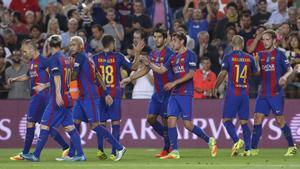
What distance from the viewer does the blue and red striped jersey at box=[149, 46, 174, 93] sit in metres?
21.1

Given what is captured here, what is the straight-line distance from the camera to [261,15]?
1108 inches

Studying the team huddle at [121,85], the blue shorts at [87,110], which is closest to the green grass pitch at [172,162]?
the team huddle at [121,85]

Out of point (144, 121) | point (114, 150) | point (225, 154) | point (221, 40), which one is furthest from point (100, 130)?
point (221, 40)

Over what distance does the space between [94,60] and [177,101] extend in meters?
1.90

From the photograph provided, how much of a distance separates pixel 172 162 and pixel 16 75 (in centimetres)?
823

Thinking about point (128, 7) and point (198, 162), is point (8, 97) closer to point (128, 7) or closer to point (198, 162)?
point (128, 7)

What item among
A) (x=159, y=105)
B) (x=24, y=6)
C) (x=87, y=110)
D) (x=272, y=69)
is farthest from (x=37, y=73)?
(x=24, y=6)

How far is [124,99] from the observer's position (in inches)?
1013

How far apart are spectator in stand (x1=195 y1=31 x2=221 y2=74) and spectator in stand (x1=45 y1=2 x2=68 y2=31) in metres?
3.89

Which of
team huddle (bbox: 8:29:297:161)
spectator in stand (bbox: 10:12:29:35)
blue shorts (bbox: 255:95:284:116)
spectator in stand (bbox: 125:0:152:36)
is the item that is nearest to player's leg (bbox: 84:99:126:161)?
team huddle (bbox: 8:29:297:161)

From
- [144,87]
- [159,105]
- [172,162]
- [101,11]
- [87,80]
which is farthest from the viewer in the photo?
[101,11]

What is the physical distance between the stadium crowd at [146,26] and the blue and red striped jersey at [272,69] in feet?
11.2

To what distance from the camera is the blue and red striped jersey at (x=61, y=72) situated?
758 inches

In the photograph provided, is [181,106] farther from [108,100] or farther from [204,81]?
[204,81]
